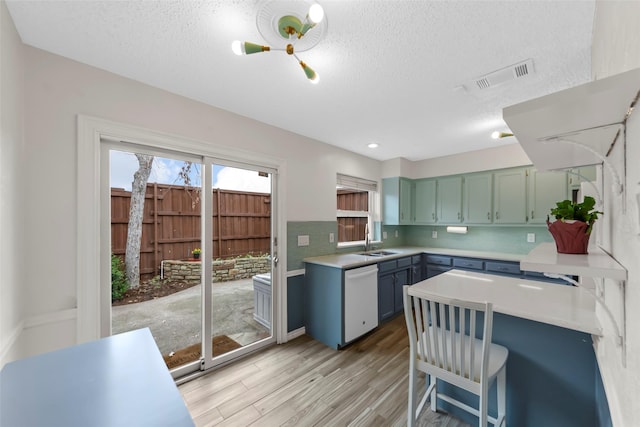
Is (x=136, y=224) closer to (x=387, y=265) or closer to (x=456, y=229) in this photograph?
(x=387, y=265)

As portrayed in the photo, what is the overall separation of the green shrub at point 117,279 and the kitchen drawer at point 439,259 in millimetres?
3920

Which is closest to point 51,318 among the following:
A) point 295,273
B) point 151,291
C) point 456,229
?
point 151,291

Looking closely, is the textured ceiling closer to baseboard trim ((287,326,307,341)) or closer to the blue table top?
the blue table top

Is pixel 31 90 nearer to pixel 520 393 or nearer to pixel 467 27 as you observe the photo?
pixel 467 27

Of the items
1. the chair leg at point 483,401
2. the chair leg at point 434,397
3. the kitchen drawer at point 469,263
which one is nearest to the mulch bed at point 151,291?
the chair leg at point 434,397

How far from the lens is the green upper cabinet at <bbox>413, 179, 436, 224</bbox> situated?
4285mm

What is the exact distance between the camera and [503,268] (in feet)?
10.9

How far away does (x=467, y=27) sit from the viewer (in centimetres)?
138

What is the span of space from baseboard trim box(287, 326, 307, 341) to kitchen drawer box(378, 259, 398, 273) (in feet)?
3.94

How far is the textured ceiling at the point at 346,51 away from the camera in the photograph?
1277mm

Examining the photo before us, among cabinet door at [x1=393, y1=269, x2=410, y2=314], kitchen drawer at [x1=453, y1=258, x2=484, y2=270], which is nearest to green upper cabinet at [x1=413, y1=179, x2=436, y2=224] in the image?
kitchen drawer at [x1=453, y1=258, x2=484, y2=270]

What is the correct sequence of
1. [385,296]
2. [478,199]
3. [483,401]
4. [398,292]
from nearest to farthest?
[483,401], [385,296], [398,292], [478,199]

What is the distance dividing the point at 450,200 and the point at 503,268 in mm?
1265

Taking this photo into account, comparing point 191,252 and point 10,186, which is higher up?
point 10,186
